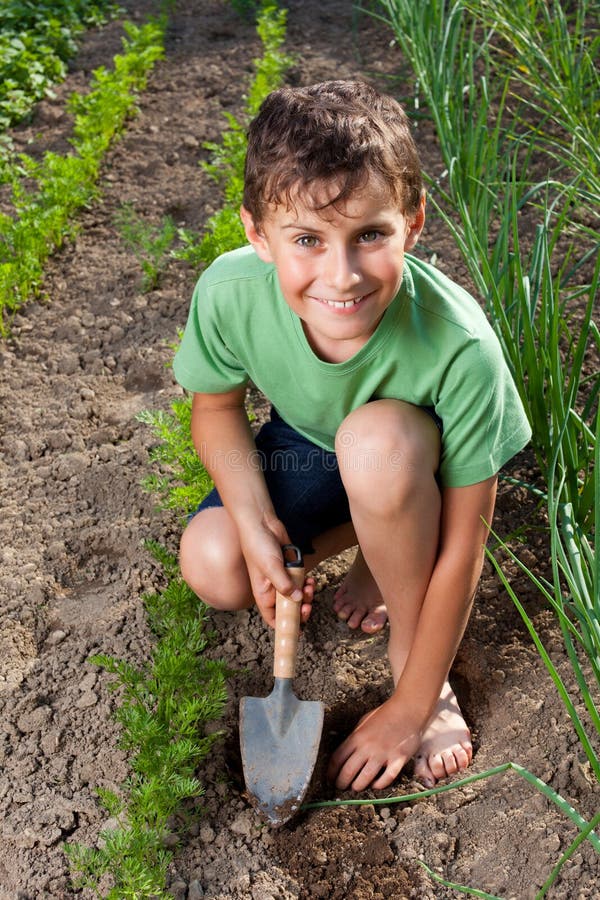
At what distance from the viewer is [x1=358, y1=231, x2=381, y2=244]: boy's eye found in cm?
158

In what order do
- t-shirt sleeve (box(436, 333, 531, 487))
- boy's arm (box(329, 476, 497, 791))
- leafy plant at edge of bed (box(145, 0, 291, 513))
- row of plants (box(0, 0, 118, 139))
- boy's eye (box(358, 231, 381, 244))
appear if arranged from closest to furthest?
1. boy's eye (box(358, 231, 381, 244))
2. t-shirt sleeve (box(436, 333, 531, 487))
3. boy's arm (box(329, 476, 497, 791))
4. leafy plant at edge of bed (box(145, 0, 291, 513))
5. row of plants (box(0, 0, 118, 139))

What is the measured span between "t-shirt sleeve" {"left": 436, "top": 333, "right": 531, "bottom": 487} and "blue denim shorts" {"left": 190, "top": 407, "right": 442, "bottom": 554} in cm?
32

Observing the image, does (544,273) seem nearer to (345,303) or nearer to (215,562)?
(345,303)

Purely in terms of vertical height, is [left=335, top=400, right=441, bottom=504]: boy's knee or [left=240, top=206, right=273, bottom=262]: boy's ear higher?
[left=240, top=206, right=273, bottom=262]: boy's ear

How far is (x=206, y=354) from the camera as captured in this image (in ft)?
6.34

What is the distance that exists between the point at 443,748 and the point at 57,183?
2.22 meters

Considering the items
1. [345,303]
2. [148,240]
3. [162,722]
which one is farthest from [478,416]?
[148,240]

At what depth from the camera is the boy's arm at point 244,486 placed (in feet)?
6.22

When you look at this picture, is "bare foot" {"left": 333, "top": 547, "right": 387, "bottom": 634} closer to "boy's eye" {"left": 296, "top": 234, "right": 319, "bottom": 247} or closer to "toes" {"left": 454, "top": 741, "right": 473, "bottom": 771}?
"toes" {"left": 454, "top": 741, "right": 473, "bottom": 771}

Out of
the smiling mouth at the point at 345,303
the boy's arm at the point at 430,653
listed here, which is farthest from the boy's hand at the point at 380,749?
the smiling mouth at the point at 345,303

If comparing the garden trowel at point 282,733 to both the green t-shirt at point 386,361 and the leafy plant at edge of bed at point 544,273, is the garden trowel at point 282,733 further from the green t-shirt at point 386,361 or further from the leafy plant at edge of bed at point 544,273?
the leafy plant at edge of bed at point 544,273

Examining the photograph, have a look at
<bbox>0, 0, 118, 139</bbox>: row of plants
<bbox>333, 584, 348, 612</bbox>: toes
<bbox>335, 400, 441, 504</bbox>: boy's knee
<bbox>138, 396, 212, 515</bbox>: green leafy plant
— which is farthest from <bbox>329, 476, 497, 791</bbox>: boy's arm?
<bbox>0, 0, 118, 139</bbox>: row of plants

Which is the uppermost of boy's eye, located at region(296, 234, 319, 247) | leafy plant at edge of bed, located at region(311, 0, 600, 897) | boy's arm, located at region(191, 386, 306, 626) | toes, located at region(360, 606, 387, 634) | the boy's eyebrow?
the boy's eyebrow

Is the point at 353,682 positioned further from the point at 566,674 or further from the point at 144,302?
the point at 144,302
